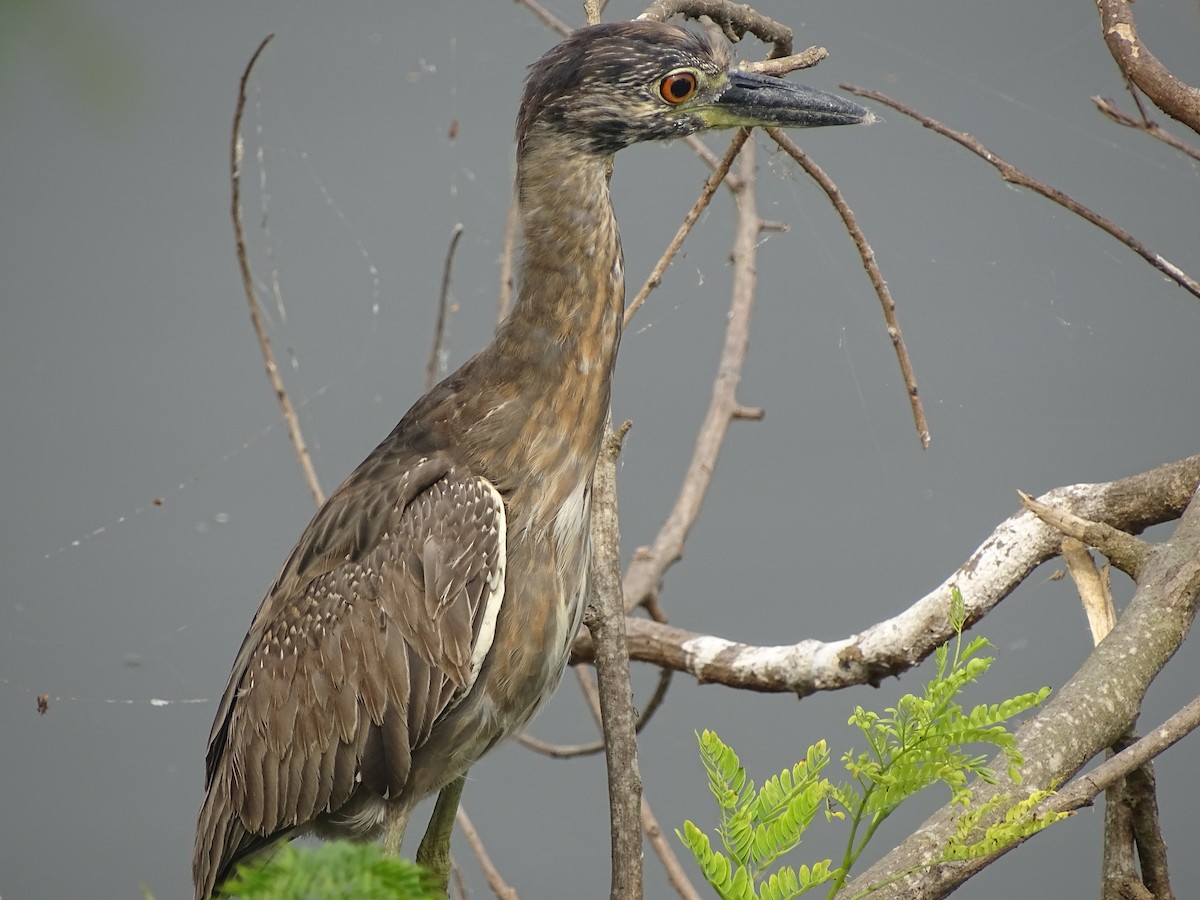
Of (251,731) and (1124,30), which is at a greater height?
(1124,30)

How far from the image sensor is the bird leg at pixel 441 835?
2.51 m

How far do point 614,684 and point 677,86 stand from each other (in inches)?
38.6

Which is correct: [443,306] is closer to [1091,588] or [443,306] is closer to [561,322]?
[561,322]

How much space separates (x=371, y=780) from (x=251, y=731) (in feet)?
0.81

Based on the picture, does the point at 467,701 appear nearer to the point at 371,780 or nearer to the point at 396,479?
the point at 371,780

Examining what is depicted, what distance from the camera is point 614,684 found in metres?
2.05

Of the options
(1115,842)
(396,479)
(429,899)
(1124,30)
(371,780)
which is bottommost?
(1115,842)

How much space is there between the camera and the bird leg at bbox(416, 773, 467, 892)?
2.51m

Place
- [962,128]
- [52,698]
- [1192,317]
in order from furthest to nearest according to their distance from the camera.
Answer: [52,698] < [962,128] < [1192,317]

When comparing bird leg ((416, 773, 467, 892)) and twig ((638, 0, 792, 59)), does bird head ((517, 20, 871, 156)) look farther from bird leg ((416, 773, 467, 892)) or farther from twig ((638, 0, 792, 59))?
bird leg ((416, 773, 467, 892))

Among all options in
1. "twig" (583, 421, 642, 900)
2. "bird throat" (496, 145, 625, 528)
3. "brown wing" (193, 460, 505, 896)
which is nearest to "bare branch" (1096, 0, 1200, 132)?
"bird throat" (496, 145, 625, 528)

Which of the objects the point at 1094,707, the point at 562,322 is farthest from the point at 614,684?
the point at 1094,707

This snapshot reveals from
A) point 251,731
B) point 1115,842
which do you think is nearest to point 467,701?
point 251,731

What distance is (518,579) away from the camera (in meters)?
2.24
